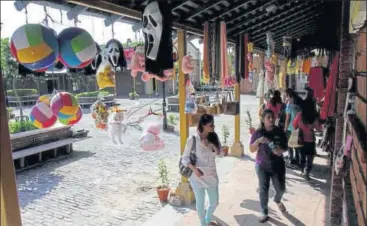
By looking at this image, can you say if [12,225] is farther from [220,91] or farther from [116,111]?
[220,91]

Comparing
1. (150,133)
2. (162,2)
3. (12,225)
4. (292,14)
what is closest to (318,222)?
(150,133)

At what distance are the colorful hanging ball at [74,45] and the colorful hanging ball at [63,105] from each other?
0.85 metres

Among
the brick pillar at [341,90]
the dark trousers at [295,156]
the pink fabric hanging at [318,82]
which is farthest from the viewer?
the pink fabric hanging at [318,82]

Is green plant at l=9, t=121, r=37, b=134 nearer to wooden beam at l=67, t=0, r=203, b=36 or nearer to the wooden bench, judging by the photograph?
the wooden bench

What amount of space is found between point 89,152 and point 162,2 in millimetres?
7688

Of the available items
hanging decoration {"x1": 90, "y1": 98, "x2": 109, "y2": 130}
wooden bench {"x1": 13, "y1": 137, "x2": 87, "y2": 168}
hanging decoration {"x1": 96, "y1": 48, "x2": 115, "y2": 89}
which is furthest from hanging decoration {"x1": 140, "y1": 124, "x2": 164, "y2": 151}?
wooden bench {"x1": 13, "y1": 137, "x2": 87, "y2": 168}

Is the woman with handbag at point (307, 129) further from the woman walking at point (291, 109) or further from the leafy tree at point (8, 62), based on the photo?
the leafy tree at point (8, 62)

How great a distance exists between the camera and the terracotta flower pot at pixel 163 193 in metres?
5.43

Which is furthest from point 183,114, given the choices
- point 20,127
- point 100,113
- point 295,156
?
point 20,127

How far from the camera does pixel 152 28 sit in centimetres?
331

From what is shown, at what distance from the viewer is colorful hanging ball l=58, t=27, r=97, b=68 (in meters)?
3.00

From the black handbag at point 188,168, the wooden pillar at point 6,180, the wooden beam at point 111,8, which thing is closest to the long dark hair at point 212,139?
the black handbag at point 188,168

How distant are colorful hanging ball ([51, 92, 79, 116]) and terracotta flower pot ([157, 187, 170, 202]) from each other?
7.27 feet

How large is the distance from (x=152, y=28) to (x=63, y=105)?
1.46 metres
